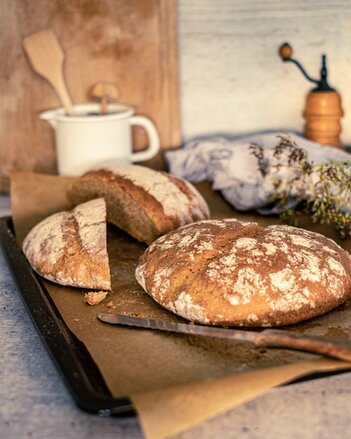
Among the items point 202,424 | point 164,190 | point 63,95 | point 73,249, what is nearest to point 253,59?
point 63,95

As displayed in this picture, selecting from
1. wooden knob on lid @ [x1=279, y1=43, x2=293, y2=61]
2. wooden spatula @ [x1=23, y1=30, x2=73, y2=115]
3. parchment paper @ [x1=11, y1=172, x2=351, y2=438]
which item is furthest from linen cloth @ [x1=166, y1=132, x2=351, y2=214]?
parchment paper @ [x1=11, y1=172, x2=351, y2=438]

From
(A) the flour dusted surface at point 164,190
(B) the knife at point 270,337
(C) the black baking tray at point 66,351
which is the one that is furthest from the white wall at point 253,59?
(B) the knife at point 270,337

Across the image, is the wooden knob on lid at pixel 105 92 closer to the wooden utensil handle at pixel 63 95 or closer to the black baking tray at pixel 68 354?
the wooden utensil handle at pixel 63 95

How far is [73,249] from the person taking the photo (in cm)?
124

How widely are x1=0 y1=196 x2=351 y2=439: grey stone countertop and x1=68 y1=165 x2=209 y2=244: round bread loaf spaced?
1.61 ft

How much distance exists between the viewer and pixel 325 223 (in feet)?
4.87

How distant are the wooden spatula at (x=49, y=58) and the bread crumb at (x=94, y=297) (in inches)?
30.6

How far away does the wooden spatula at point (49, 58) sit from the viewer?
1.80 m

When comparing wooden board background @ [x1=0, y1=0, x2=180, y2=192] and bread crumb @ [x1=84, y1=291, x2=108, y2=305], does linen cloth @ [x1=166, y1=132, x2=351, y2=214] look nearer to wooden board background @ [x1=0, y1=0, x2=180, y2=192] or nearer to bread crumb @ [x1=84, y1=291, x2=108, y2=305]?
wooden board background @ [x1=0, y1=0, x2=180, y2=192]

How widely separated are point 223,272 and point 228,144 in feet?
2.68


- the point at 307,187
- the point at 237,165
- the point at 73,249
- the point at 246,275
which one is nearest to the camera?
the point at 246,275

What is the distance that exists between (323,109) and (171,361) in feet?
3.84

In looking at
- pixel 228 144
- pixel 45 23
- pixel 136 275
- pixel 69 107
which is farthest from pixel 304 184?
pixel 45 23

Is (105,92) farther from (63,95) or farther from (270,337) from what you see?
(270,337)
